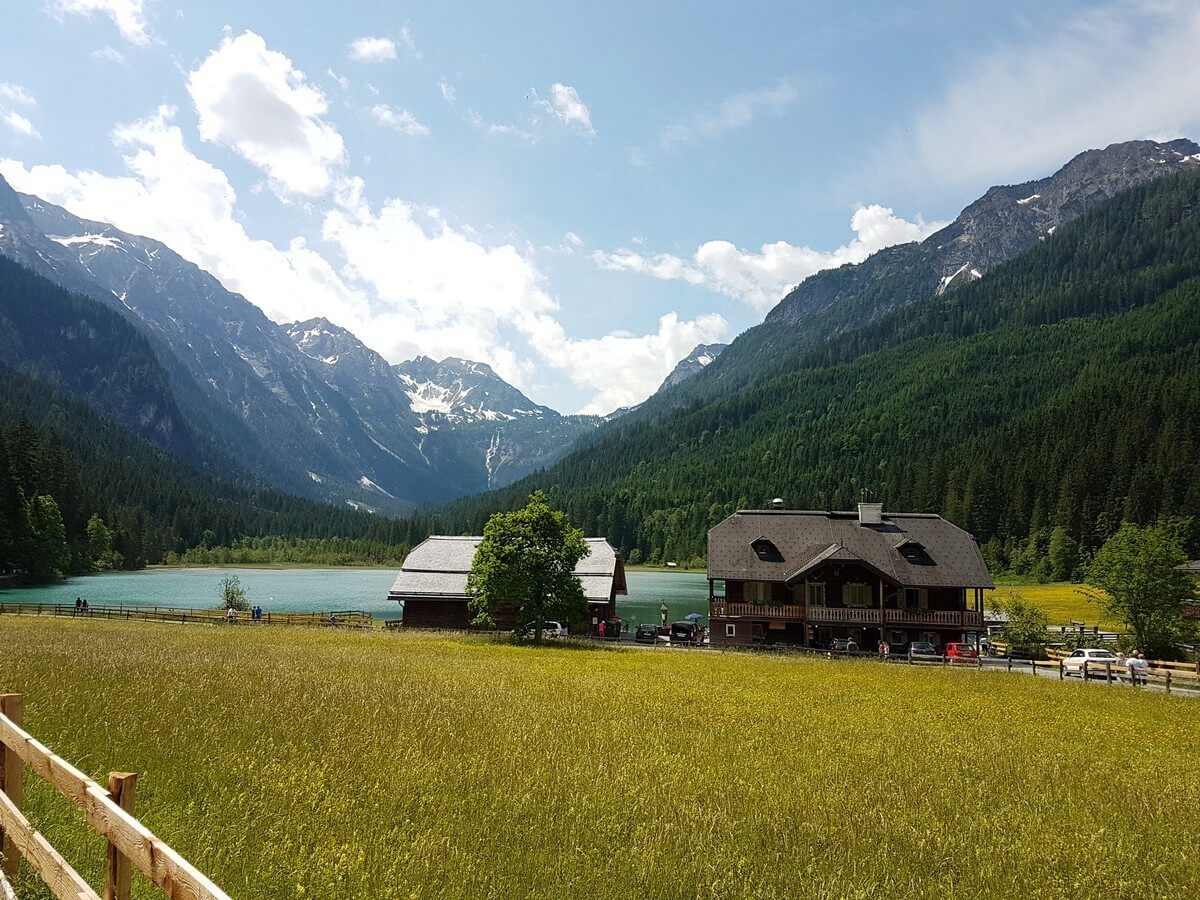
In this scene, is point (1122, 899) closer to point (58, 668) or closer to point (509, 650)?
point (58, 668)

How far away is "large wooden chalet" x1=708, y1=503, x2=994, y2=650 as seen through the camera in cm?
5516

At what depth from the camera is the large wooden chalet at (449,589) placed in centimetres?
6109

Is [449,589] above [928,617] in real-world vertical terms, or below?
above

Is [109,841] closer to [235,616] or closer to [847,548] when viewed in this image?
[847,548]

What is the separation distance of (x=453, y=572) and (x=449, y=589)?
223 centimetres

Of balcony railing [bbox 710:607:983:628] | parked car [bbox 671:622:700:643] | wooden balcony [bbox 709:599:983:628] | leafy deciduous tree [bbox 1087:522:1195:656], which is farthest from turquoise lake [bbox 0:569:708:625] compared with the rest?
leafy deciduous tree [bbox 1087:522:1195:656]

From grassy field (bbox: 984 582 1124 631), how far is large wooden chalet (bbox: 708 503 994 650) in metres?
10.8

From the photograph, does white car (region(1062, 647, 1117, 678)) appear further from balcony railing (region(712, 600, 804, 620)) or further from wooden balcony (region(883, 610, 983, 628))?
balcony railing (region(712, 600, 804, 620))

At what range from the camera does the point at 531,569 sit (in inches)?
1984

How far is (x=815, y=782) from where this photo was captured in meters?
14.6

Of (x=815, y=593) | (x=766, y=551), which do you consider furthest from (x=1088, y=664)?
(x=766, y=551)

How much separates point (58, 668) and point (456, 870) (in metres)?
17.7

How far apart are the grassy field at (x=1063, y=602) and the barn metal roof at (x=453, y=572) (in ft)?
124

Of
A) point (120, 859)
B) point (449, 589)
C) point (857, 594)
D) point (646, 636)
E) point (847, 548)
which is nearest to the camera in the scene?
point (120, 859)
